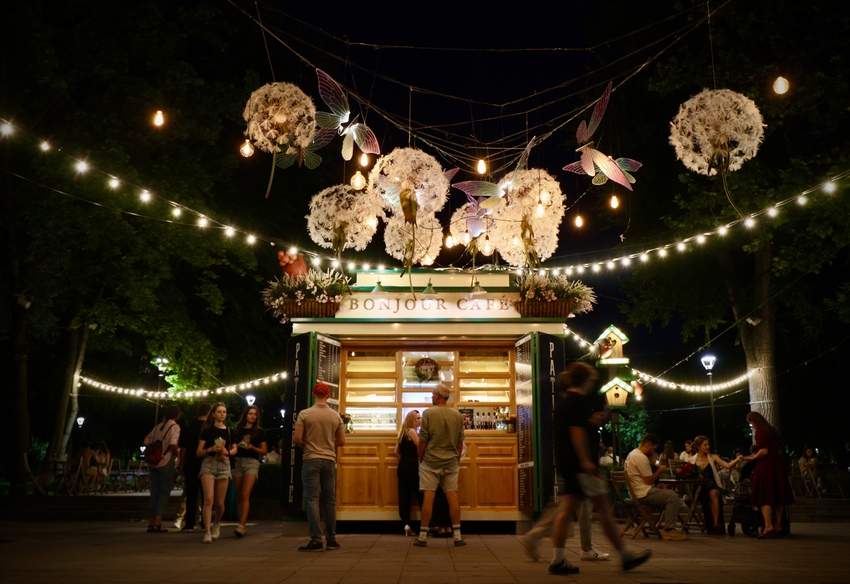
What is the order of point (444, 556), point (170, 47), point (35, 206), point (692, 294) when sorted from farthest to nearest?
point (692, 294)
point (170, 47)
point (35, 206)
point (444, 556)

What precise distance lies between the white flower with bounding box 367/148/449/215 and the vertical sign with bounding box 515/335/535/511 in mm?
3255

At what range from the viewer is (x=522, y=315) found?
11.4 meters

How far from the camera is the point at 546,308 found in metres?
11.4

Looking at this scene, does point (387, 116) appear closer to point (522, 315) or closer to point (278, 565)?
point (522, 315)

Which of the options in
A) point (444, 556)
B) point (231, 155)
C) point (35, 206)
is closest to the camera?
point (444, 556)

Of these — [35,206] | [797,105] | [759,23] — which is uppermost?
[759,23]

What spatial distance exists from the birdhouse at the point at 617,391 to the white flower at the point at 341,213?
9771mm

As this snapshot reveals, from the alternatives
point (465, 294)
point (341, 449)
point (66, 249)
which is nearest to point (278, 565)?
point (341, 449)

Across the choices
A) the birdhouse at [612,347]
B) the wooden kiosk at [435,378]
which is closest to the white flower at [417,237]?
the wooden kiosk at [435,378]

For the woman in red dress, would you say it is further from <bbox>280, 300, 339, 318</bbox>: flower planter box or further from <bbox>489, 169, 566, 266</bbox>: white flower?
<bbox>280, 300, 339, 318</bbox>: flower planter box

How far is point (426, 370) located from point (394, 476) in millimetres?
1814

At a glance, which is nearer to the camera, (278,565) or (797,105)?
(278,565)

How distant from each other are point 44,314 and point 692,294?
16.5 meters

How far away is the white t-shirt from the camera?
33.4 ft
